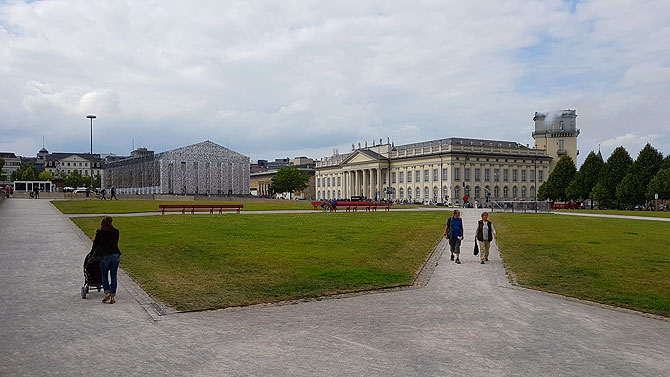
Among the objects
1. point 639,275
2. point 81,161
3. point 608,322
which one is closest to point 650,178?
point 639,275

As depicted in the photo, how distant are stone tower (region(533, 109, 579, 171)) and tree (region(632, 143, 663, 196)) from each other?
40926 millimetres

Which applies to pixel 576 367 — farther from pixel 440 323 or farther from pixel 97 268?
pixel 97 268

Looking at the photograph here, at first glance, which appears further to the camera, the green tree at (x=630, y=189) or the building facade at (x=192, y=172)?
the building facade at (x=192, y=172)

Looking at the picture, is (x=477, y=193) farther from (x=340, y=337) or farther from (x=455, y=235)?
(x=340, y=337)

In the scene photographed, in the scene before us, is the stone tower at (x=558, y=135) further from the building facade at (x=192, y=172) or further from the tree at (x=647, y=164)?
the building facade at (x=192, y=172)

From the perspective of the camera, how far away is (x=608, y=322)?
9922 mm

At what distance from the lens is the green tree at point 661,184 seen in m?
73.4

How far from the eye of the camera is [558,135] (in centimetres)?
12581

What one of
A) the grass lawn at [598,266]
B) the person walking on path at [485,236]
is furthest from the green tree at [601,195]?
the person walking on path at [485,236]

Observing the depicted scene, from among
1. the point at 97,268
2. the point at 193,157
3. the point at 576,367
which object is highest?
the point at 193,157

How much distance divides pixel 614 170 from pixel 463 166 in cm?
3155

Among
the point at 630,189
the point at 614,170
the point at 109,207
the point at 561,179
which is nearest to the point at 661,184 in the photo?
the point at 630,189

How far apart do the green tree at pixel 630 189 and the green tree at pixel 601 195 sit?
8.51 feet

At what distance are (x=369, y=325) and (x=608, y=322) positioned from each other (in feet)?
14.4
